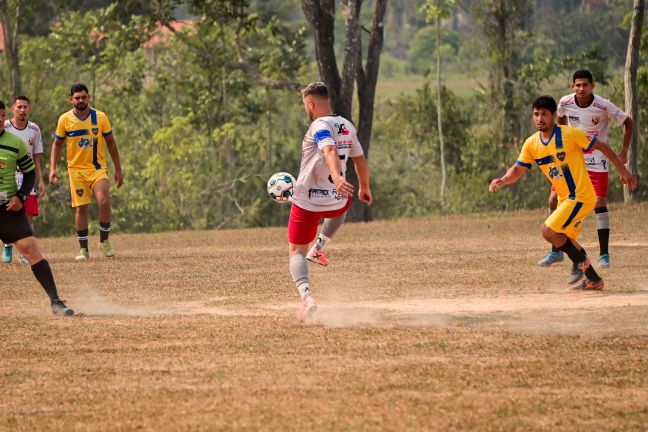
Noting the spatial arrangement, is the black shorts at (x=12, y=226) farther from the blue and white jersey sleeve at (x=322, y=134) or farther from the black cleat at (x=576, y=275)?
the black cleat at (x=576, y=275)

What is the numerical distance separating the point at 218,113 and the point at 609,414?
1545 inches

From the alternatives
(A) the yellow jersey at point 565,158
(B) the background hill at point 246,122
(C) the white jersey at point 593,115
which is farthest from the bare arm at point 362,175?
(B) the background hill at point 246,122

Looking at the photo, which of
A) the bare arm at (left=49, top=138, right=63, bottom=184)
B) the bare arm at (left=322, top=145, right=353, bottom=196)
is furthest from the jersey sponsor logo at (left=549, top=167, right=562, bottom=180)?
the bare arm at (left=49, top=138, right=63, bottom=184)

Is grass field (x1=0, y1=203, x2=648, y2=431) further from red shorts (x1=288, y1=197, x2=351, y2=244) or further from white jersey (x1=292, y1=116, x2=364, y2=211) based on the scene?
white jersey (x1=292, y1=116, x2=364, y2=211)

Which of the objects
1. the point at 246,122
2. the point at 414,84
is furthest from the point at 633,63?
the point at 414,84

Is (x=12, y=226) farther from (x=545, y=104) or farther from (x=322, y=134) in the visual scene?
(x=545, y=104)

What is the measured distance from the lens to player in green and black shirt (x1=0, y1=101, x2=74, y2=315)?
11.4m

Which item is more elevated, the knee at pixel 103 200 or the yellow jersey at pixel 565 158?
the yellow jersey at pixel 565 158

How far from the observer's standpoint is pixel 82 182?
17.5 meters

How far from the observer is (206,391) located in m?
7.97

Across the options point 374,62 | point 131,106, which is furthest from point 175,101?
point 374,62

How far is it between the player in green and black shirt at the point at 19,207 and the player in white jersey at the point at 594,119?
19.3 ft

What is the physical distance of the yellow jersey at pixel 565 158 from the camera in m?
12.2

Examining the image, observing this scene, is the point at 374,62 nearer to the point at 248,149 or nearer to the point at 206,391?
the point at 248,149
